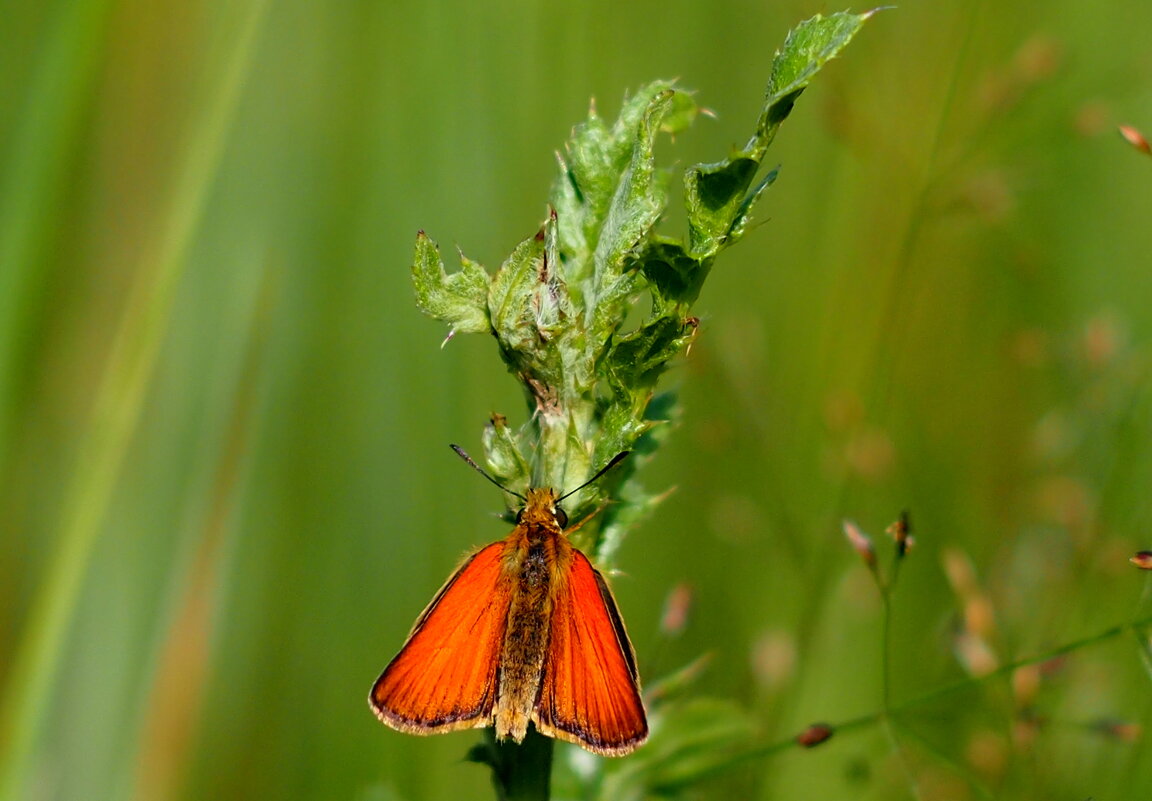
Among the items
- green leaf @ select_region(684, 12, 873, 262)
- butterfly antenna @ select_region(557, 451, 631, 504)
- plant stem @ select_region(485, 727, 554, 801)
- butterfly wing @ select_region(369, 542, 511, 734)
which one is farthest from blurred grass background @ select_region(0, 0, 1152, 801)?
green leaf @ select_region(684, 12, 873, 262)

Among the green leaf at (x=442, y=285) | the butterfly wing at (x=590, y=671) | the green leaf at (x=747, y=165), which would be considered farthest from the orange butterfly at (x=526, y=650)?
the green leaf at (x=747, y=165)

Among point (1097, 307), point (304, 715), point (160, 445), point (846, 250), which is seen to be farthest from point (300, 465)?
point (1097, 307)

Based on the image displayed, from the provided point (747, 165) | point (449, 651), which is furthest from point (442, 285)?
point (449, 651)

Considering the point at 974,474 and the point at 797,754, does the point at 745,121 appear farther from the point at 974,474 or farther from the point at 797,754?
the point at 797,754

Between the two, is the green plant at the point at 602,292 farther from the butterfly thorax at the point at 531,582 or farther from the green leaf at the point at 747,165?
the butterfly thorax at the point at 531,582

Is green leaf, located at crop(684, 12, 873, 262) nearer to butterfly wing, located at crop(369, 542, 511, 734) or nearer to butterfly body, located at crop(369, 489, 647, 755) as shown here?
butterfly body, located at crop(369, 489, 647, 755)

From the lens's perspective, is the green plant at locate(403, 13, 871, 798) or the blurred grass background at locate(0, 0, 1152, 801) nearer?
the green plant at locate(403, 13, 871, 798)

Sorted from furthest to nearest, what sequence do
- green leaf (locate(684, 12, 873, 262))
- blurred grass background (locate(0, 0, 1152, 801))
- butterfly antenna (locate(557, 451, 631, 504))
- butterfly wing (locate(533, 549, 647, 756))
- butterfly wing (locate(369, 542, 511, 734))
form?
blurred grass background (locate(0, 0, 1152, 801))
butterfly wing (locate(369, 542, 511, 734))
butterfly wing (locate(533, 549, 647, 756))
butterfly antenna (locate(557, 451, 631, 504))
green leaf (locate(684, 12, 873, 262))
